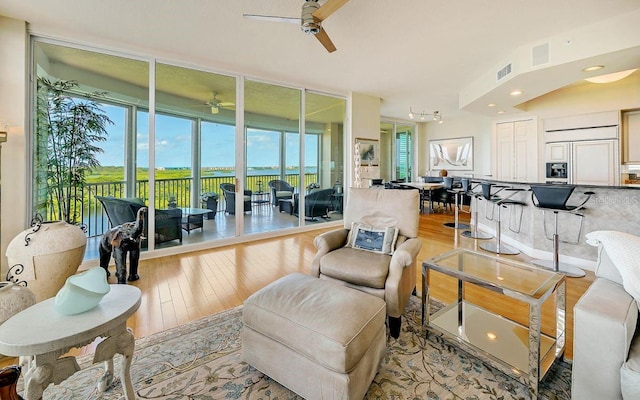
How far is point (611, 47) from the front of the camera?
3014 mm

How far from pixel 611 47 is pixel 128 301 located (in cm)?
499

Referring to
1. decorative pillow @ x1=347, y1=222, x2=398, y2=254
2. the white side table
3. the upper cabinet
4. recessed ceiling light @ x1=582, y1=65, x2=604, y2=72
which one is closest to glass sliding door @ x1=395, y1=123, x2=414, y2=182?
the upper cabinet

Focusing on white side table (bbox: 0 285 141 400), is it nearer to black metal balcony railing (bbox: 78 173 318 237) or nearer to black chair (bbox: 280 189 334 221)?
black metal balcony railing (bbox: 78 173 318 237)

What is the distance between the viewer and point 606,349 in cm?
114

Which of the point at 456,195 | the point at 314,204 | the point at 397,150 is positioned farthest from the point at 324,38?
the point at 397,150

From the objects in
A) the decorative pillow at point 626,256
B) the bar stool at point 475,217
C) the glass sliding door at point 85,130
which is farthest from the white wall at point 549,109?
the glass sliding door at point 85,130

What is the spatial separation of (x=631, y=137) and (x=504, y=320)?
5738 millimetres

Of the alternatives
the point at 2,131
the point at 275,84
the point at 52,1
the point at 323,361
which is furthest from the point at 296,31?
the point at 323,361

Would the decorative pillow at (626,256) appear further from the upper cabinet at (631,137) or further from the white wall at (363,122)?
the upper cabinet at (631,137)

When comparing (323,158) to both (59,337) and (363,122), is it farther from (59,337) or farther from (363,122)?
(59,337)

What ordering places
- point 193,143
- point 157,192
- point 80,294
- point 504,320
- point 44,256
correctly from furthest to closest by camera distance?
point 193,143
point 157,192
point 44,256
point 504,320
point 80,294

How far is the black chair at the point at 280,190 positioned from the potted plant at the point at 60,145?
2735 millimetres

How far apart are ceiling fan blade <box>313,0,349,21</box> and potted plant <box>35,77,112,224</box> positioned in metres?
2.91

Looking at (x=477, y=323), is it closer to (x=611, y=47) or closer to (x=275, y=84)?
(x=611, y=47)
